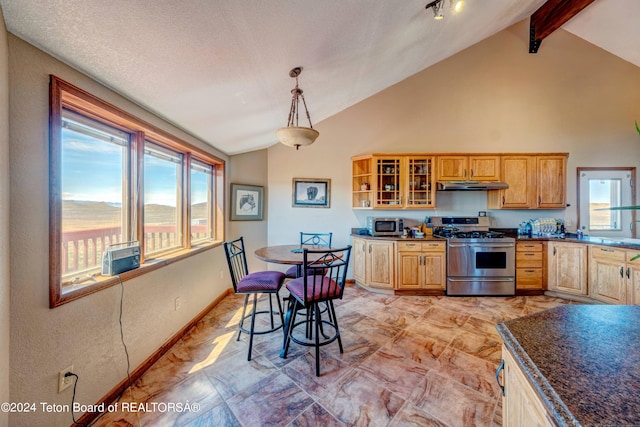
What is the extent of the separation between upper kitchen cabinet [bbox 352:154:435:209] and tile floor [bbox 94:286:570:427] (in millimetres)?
1872

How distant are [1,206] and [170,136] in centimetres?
154

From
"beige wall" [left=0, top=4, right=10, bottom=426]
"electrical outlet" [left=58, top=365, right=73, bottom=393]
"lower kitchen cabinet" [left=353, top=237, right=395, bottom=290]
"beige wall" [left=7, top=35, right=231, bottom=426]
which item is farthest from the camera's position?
"lower kitchen cabinet" [left=353, top=237, right=395, bottom=290]

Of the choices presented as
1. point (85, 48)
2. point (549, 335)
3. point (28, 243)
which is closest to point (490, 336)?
point (549, 335)

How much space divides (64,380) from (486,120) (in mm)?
5764

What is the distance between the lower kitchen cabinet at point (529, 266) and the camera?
148 inches

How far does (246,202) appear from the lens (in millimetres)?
4129

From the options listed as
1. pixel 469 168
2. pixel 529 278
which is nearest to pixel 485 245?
pixel 529 278

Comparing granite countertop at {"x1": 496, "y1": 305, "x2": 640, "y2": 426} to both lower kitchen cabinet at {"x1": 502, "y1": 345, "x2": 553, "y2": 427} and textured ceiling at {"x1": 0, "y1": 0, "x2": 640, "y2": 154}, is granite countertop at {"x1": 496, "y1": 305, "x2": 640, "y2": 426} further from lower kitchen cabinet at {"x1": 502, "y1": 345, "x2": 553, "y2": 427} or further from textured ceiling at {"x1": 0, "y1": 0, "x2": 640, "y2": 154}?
textured ceiling at {"x1": 0, "y1": 0, "x2": 640, "y2": 154}

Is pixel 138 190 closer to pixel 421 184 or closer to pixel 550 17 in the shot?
pixel 421 184

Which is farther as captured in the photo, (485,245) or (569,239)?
(485,245)

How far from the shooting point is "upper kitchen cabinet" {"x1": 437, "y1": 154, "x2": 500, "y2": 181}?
404 cm

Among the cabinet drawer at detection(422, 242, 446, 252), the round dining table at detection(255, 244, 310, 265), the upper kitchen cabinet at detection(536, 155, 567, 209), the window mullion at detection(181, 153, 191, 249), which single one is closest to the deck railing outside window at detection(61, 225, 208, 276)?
the window mullion at detection(181, 153, 191, 249)

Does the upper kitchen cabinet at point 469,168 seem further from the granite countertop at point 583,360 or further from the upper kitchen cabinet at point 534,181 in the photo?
the granite countertop at point 583,360

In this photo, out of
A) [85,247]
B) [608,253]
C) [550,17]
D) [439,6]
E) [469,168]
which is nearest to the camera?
[85,247]
